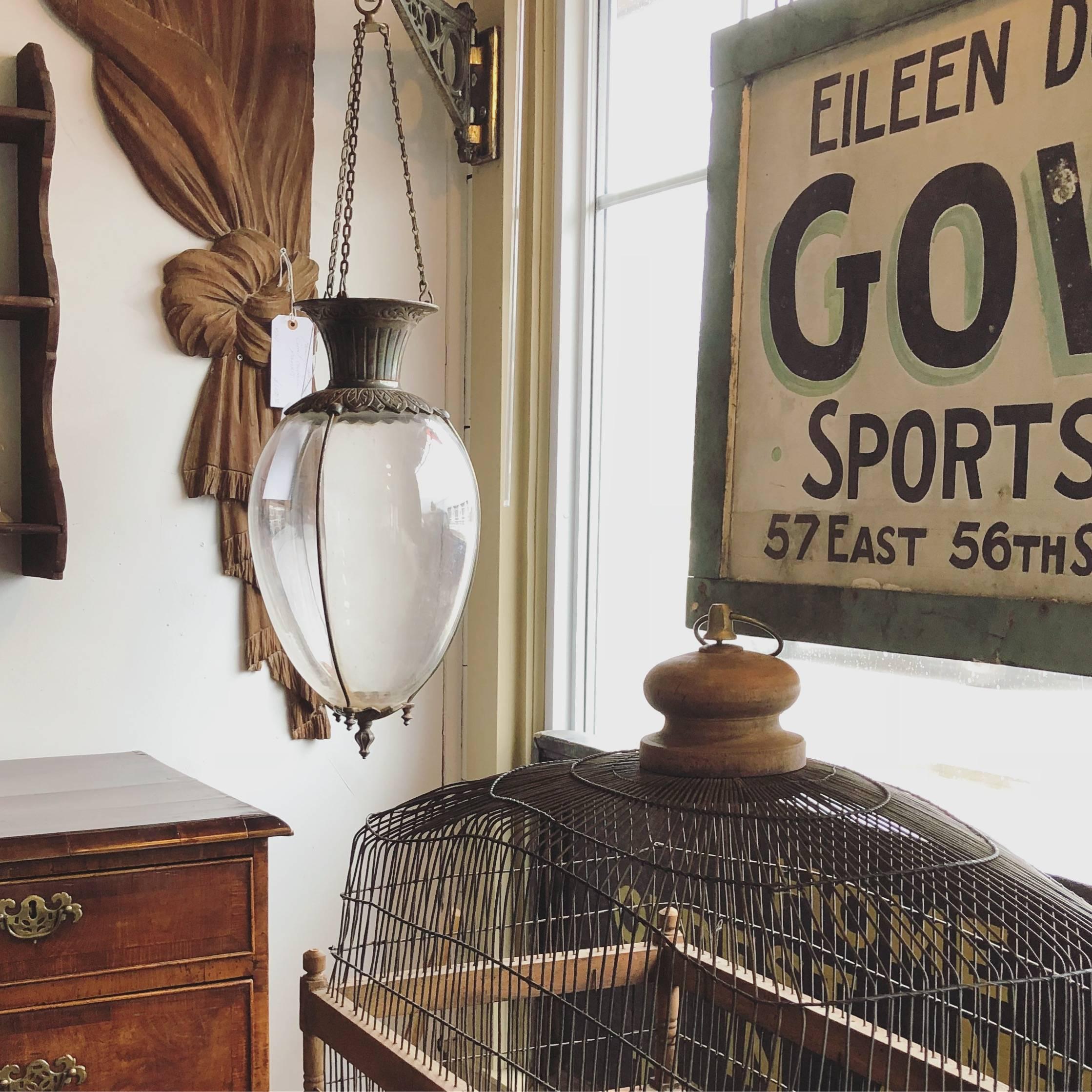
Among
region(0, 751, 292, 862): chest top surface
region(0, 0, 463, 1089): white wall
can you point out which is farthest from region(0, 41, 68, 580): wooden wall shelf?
region(0, 751, 292, 862): chest top surface

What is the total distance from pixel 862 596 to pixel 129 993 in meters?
0.96

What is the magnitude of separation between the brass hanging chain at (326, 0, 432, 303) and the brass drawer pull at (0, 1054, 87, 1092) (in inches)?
44.9

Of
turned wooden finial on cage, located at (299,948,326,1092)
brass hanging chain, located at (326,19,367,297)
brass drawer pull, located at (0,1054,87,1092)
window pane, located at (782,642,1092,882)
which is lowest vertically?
brass drawer pull, located at (0,1054,87,1092)

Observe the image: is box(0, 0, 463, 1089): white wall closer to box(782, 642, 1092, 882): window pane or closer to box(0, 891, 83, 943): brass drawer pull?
box(0, 891, 83, 943): brass drawer pull

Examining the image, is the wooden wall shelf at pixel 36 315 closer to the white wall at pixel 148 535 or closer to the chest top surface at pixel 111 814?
the white wall at pixel 148 535

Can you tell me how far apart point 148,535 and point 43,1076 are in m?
0.88

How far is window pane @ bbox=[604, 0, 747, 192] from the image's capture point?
1.93m

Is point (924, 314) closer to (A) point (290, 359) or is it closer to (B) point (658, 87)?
(B) point (658, 87)

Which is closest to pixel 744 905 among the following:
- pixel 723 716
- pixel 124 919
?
pixel 723 716

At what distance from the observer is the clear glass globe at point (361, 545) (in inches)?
56.1

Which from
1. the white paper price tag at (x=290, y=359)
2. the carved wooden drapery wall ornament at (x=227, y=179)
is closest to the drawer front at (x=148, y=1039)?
the carved wooden drapery wall ornament at (x=227, y=179)

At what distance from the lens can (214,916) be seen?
56.3 inches

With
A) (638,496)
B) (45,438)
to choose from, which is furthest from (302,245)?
(638,496)

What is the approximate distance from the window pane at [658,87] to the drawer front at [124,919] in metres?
1.32
